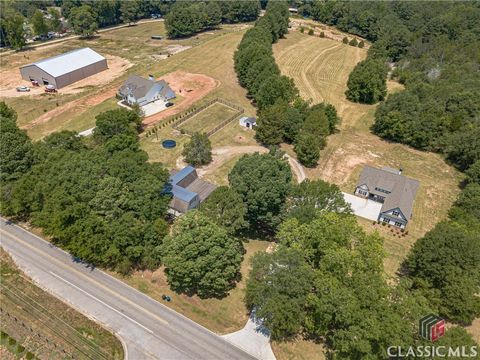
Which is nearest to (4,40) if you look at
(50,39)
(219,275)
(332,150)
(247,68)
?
(50,39)

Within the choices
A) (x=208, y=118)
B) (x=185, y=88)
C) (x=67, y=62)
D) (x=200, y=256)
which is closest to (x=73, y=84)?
(x=67, y=62)

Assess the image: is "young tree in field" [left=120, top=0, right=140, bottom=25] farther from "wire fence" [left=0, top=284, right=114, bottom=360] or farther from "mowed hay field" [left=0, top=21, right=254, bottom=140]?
"wire fence" [left=0, top=284, right=114, bottom=360]

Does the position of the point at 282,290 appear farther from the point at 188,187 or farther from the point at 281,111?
the point at 281,111

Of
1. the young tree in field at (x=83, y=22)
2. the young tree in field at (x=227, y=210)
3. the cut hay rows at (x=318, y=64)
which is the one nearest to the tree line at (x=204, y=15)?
the young tree in field at (x=83, y=22)

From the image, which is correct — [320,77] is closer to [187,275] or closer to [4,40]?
[187,275]

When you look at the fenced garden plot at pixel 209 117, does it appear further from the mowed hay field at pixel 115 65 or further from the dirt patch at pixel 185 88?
the mowed hay field at pixel 115 65

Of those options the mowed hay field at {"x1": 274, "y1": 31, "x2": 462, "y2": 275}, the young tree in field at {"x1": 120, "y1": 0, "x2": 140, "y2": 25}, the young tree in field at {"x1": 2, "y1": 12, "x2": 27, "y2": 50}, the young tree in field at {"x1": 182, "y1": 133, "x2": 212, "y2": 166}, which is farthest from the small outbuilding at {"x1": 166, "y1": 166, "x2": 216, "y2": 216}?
the young tree in field at {"x1": 120, "y1": 0, "x2": 140, "y2": 25}
